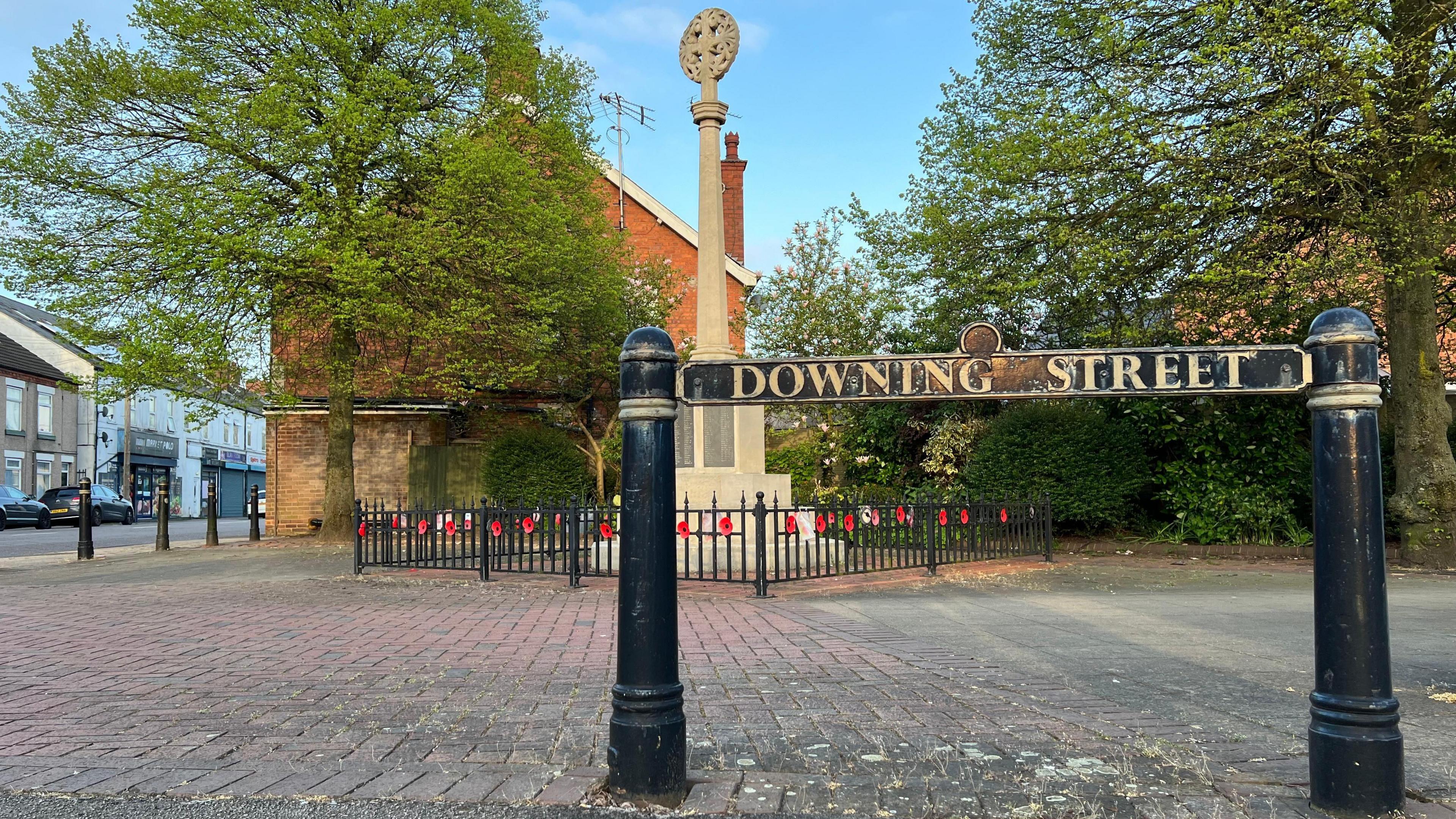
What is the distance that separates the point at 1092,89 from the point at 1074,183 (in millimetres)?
1620

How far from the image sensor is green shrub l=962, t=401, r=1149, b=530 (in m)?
14.8

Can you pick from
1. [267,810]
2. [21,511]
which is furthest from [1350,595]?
[21,511]

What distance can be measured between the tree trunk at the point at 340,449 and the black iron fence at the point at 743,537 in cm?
469

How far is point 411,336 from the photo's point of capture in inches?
669

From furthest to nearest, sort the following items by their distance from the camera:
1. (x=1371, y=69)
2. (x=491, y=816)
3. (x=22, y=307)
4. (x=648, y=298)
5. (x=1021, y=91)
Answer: (x=22, y=307) < (x=648, y=298) < (x=1021, y=91) < (x=1371, y=69) < (x=491, y=816)

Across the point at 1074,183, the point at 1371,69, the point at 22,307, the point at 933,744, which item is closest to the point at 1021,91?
the point at 1074,183

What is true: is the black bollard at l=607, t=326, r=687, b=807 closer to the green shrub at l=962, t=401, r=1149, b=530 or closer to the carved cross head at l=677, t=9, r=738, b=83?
the carved cross head at l=677, t=9, r=738, b=83

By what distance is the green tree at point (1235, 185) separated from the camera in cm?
1134

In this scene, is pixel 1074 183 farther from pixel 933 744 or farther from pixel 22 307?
pixel 22 307

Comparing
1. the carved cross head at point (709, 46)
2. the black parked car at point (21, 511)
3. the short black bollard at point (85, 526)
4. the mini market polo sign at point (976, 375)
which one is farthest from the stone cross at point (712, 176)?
the black parked car at point (21, 511)

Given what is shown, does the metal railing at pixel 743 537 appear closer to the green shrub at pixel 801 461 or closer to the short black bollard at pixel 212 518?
the green shrub at pixel 801 461

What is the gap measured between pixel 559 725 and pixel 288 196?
1458cm

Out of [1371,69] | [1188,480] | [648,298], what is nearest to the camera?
[1371,69]

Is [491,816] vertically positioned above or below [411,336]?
below
